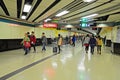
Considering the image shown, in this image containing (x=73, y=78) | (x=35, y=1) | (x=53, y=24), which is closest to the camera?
(x=73, y=78)

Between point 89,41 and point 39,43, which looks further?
point 39,43

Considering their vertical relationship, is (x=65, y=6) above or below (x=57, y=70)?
above

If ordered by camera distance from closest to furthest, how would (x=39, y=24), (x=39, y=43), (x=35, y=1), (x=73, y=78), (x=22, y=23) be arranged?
(x=73, y=78), (x=35, y=1), (x=22, y=23), (x=39, y=24), (x=39, y=43)

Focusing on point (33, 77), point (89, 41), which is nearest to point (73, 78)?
point (33, 77)

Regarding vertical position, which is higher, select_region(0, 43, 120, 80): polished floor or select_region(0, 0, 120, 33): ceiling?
select_region(0, 0, 120, 33): ceiling

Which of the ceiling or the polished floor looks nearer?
the polished floor

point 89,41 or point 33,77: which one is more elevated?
point 89,41

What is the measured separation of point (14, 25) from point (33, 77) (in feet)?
30.1

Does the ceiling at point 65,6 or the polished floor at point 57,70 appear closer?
the polished floor at point 57,70

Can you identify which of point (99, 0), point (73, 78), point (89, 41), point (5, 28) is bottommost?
point (73, 78)

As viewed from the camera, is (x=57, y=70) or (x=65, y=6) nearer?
(x=57, y=70)

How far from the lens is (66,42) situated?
24984 mm

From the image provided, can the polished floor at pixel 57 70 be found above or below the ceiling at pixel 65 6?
below

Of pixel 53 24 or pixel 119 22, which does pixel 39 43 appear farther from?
pixel 119 22
